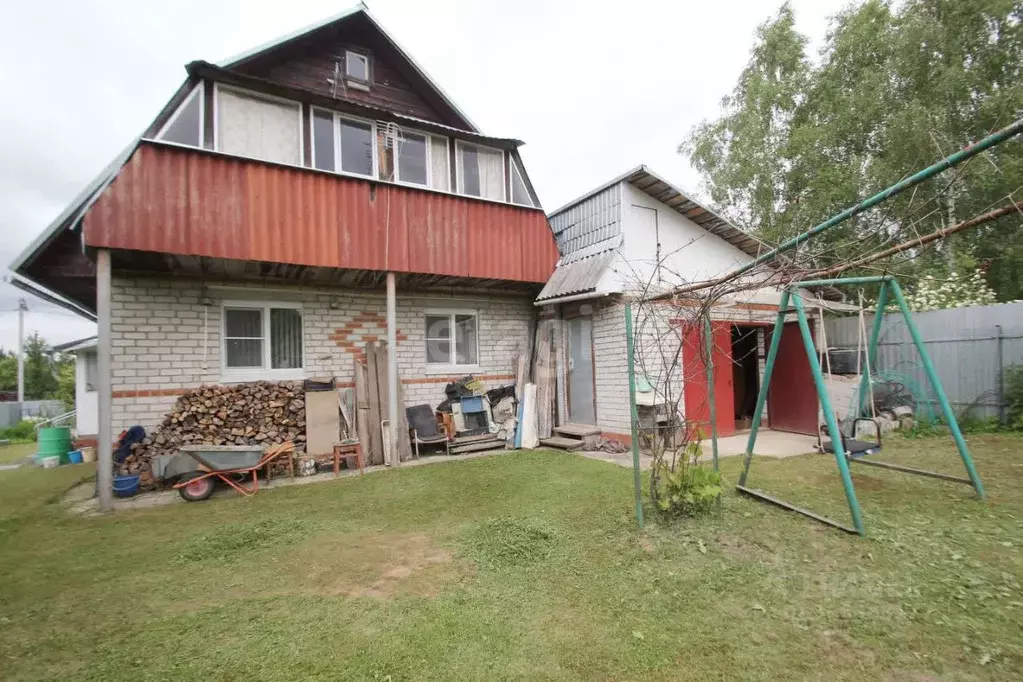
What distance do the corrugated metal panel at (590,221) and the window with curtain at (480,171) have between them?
1599mm

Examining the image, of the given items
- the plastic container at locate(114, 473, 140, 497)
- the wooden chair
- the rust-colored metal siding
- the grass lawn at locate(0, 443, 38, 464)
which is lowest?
the grass lawn at locate(0, 443, 38, 464)

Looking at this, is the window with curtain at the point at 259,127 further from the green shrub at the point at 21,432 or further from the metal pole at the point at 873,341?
the green shrub at the point at 21,432

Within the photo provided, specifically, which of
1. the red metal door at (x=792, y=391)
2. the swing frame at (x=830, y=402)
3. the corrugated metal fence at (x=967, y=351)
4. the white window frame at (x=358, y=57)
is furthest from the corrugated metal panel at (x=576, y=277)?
the corrugated metal fence at (x=967, y=351)

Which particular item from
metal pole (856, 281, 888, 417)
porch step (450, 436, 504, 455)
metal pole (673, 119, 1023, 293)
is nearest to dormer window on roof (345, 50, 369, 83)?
porch step (450, 436, 504, 455)

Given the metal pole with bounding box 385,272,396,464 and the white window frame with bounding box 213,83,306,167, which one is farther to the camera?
the metal pole with bounding box 385,272,396,464

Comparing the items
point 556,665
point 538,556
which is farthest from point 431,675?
point 538,556

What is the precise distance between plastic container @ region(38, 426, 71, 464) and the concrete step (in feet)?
36.1

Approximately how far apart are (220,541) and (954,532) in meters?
6.56

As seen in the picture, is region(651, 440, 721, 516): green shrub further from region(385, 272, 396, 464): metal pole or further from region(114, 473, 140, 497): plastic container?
region(114, 473, 140, 497): plastic container

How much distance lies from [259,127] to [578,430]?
753 cm

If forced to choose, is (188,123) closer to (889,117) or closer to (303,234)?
(303,234)

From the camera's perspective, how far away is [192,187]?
6.32 m

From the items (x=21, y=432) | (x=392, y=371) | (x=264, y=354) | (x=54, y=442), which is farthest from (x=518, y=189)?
(x=21, y=432)

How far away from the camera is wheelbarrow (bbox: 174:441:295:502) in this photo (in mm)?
5988
